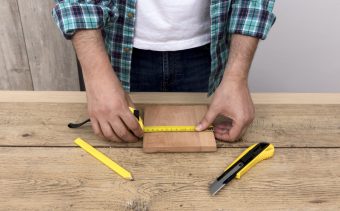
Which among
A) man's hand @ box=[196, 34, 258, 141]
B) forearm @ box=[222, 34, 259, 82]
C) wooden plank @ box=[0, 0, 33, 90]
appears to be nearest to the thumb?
man's hand @ box=[196, 34, 258, 141]

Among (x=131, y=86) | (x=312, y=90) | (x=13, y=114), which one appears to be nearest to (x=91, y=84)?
(x=13, y=114)

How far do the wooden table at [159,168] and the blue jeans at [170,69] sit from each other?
20 cm

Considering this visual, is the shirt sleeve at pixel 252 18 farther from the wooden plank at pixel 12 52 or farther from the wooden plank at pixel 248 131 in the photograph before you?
the wooden plank at pixel 12 52

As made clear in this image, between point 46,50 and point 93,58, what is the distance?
0.76 metres

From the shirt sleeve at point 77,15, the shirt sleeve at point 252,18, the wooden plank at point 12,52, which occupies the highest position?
the shirt sleeve at point 77,15

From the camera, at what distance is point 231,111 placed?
839 millimetres

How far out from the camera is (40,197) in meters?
0.66

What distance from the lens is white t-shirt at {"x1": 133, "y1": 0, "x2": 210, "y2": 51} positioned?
3.28 feet

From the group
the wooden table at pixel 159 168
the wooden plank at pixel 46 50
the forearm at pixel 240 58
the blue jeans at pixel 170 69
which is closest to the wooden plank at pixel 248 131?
the wooden table at pixel 159 168

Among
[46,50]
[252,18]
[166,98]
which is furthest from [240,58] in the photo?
[46,50]

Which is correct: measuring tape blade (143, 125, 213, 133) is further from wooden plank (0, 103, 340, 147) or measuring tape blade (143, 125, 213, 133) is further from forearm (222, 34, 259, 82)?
forearm (222, 34, 259, 82)

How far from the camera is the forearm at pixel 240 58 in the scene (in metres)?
0.89

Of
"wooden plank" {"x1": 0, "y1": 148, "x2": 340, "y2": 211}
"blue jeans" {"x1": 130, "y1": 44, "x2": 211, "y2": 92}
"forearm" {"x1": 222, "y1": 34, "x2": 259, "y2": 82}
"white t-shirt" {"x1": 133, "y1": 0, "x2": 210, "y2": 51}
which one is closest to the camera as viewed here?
"wooden plank" {"x1": 0, "y1": 148, "x2": 340, "y2": 211}

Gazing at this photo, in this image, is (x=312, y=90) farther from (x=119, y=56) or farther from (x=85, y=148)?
(x=85, y=148)
